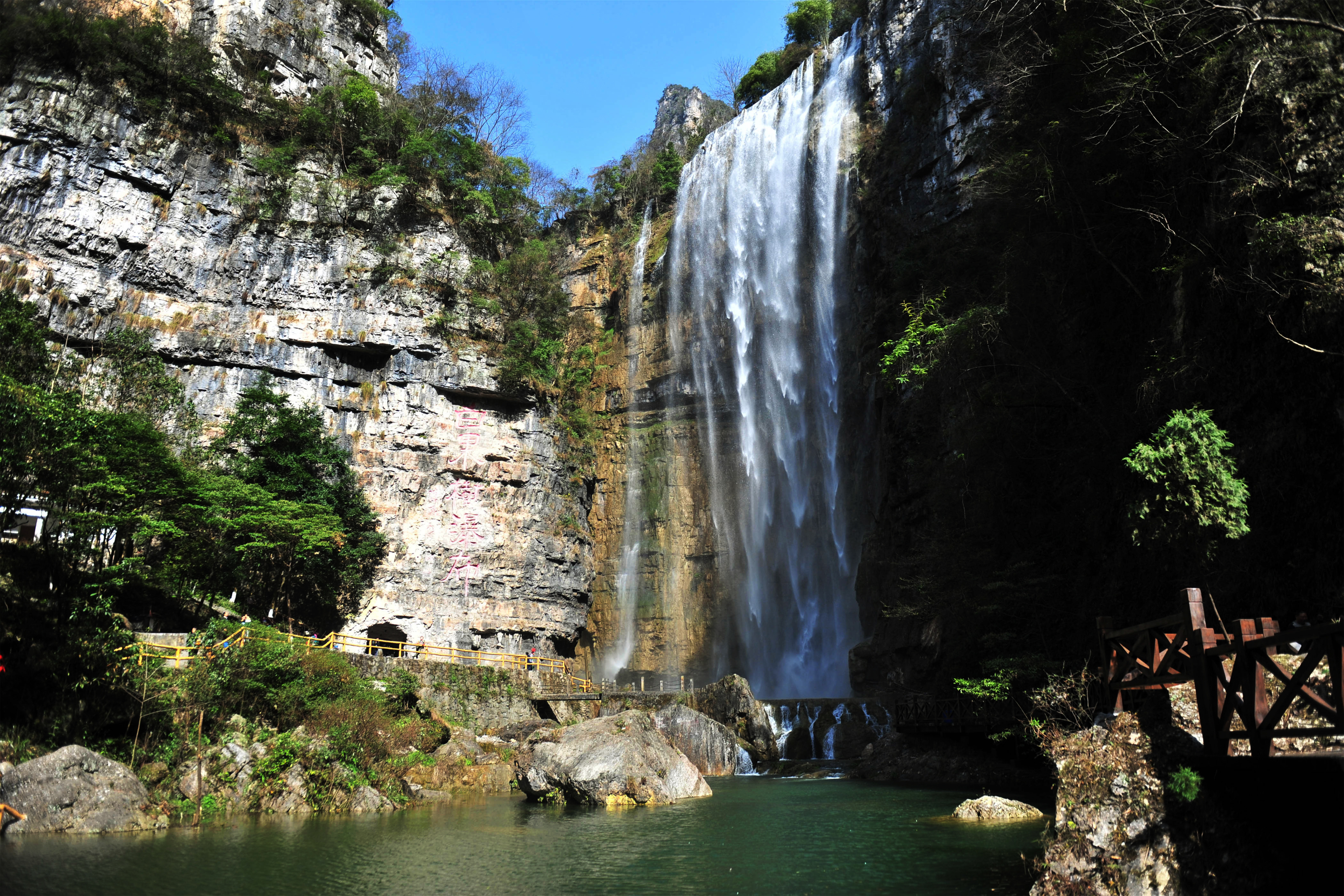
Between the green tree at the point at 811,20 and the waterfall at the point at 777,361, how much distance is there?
23.3 feet

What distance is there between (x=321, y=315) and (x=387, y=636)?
13497mm

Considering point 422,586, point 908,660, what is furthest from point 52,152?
point 908,660

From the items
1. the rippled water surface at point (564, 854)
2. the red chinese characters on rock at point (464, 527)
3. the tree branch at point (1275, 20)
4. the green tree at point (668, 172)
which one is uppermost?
the green tree at point (668, 172)

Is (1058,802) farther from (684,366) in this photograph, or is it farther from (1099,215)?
(684,366)

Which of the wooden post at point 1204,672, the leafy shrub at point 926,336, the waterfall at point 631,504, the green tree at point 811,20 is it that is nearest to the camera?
the wooden post at point 1204,672

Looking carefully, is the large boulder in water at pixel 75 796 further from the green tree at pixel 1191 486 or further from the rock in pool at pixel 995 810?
the green tree at pixel 1191 486

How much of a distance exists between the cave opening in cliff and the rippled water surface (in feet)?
52.4

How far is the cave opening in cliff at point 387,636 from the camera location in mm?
31109

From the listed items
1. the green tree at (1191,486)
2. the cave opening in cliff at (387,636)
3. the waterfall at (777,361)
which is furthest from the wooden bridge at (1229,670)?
the cave opening in cliff at (387,636)

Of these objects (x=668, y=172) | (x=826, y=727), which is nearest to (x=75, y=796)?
(x=826, y=727)

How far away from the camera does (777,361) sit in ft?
117

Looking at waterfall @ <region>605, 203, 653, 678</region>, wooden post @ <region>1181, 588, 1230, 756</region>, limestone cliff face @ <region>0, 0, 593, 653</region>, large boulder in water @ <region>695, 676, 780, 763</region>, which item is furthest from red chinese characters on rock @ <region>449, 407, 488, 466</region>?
wooden post @ <region>1181, 588, 1230, 756</region>

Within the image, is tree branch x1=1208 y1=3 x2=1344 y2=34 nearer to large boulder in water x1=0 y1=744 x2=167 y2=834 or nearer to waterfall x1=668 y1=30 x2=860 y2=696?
large boulder in water x1=0 y1=744 x2=167 y2=834

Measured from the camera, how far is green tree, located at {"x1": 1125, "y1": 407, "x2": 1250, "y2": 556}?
1104cm
